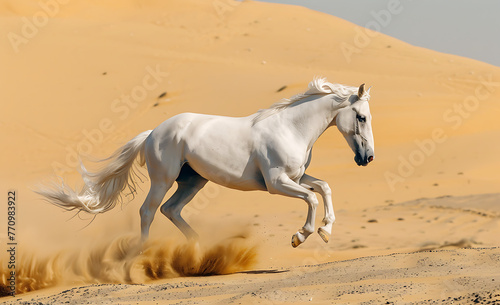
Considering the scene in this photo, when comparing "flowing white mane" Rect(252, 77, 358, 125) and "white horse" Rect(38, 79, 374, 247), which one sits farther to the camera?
"flowing white mane" Rect(252, 77, 358, 125)

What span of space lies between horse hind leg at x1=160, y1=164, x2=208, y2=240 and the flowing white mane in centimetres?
105

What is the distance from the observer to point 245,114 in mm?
18906

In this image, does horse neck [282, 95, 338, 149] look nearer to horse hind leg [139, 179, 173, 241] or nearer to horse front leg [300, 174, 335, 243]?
horse front leg [300, 174, 335, 243]

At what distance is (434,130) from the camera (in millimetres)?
17281

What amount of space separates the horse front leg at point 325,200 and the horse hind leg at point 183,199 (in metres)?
1.24

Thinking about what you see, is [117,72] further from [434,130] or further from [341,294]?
[341,294]

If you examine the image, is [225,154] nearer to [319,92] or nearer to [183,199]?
[183,199]

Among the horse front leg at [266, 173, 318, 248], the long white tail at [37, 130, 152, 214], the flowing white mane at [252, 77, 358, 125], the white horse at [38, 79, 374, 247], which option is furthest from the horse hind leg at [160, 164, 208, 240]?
the horse front leg at [266, 173, 318, 248]

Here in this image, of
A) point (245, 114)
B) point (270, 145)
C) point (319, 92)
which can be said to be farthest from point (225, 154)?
point (245, 114)

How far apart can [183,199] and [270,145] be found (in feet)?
4.23

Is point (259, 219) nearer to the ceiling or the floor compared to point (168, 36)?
nearer to the floor

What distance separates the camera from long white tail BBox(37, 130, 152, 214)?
317 inches

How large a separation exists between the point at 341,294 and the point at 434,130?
495 inches

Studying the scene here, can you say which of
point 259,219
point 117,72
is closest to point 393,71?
point 117,72
